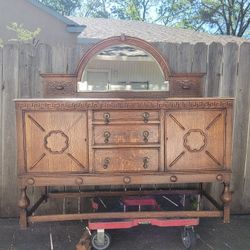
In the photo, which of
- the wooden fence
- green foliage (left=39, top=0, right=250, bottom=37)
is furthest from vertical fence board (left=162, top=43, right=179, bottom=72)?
green foliage (left=39, top=0, right=250, bottom=37)

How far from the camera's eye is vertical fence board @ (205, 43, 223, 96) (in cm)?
317

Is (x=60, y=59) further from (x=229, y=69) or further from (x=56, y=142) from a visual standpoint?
(x=229, y=69)

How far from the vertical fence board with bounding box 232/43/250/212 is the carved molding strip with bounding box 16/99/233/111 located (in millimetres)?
768

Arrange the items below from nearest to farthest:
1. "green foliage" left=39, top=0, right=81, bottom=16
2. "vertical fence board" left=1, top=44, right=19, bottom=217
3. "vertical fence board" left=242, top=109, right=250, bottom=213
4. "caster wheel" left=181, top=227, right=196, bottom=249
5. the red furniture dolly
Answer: the red furniture dolly → "caster wheel" left=181, top=227, right=196, bottom=249 → "vertical fence board" left=1, top=44, right=19, bottom=217 → "vertical fence board" left=242, top=109, right=250, bottom=213 → "green foliage" left=39, top=0, right=81, bottom=16

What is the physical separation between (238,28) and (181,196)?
19.6 meters

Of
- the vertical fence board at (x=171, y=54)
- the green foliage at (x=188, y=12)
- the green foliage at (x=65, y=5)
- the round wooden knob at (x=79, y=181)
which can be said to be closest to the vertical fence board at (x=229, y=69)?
the vertical fence board at (x=171, y=54)

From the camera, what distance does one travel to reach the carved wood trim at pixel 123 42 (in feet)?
9.59

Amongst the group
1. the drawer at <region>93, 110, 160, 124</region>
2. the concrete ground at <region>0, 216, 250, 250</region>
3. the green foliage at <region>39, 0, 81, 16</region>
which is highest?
the green foliage at <region>39, 0, 81, 16</region>

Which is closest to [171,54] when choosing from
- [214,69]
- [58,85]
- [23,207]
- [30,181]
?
[214,69]

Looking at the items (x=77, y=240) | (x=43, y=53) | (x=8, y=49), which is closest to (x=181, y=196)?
(x=77, y=240)

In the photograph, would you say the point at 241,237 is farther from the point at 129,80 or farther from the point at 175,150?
the point at 129,80

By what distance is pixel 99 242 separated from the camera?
2725 millimetres

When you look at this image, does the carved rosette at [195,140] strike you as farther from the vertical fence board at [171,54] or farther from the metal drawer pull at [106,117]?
the vertical fence board at [171,54]

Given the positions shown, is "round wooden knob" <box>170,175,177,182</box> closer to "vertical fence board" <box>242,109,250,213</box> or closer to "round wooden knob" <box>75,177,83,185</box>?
"round wooden knob" <box>75,177,83,185</box>
